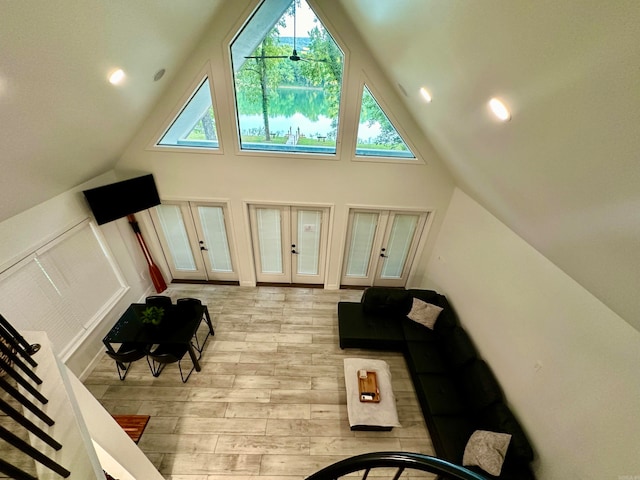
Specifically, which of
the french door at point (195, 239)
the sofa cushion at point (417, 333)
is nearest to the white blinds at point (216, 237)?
A: the french door at point (195, 239)

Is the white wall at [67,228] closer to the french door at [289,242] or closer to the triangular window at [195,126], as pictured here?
the triangular window at [195,126]

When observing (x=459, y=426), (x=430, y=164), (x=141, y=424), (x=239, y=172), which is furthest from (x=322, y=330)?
(x=430, y=164)

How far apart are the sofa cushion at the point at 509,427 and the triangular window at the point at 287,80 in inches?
165

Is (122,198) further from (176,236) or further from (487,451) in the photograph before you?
(487,451)

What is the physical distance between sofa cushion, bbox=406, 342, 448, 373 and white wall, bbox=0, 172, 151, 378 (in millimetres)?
4921

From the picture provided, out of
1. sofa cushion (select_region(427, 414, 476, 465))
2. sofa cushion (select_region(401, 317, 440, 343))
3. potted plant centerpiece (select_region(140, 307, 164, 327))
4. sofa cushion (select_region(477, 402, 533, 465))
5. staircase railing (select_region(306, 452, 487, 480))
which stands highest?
staircase railing (select_region(306, 452, 487, 480))

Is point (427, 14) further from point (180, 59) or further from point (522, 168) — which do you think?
point (180, 59)

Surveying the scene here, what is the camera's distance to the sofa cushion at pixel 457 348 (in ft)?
12.1

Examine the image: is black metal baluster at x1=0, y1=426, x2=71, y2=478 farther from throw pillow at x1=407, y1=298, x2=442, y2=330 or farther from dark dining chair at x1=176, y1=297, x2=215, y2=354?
throw pillow at x1=407, y1=298, x2=442, y2=330

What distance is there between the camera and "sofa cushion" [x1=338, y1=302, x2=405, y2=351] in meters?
4.30

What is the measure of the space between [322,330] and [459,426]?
7.87 ft

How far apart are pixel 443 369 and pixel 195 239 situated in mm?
4952

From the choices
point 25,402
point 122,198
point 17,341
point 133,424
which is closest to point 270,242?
point 122,198

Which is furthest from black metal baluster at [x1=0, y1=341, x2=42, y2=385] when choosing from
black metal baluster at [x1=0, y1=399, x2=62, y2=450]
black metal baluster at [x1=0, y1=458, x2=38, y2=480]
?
black metal baluster at [x1=0, y1=458, x2=38, y2=480]
